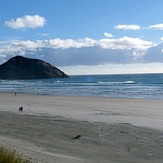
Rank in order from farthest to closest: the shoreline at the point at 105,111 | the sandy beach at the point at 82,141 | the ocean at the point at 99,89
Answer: the ocean at the point at 99,89
the shoreline at the point at 105,111
the sandy beach at the point at 82,141

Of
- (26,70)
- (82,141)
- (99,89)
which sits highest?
(26,70)

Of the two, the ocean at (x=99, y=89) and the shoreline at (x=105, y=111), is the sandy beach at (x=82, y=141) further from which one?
the ocean at (x=99, y=89)

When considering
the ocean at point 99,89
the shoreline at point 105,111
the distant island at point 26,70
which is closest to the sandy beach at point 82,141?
the shoreline at point 105,111

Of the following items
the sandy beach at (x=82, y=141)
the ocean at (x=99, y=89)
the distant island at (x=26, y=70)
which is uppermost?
the distant island at (x=26, y=70)

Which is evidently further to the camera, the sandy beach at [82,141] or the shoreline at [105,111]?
the shoreline at [105,111]

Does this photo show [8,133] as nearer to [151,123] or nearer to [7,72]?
[151,123]

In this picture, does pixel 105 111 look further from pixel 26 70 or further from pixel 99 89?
pixel 26 70

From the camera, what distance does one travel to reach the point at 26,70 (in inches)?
7313

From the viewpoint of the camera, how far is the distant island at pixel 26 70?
18438 centimetres

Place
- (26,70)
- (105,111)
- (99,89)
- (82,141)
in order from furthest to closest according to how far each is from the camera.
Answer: (26,70) < (99,89) < (105,111) < (82,141)

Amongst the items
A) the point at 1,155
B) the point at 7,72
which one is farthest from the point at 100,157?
the point at 7,72

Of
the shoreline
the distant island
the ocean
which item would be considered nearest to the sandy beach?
the shoreline

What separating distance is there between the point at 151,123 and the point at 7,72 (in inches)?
6971

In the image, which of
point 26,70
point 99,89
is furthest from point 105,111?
point 26,70
